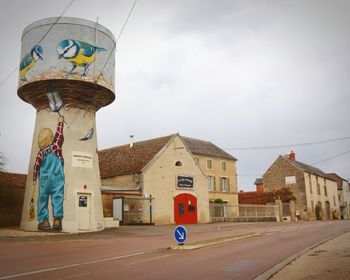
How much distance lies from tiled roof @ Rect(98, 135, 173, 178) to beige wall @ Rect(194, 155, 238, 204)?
1018 cm

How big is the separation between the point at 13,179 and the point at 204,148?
25.9 m

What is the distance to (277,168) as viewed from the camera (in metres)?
60.3

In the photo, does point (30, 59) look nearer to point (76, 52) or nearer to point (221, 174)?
point (76, 52)

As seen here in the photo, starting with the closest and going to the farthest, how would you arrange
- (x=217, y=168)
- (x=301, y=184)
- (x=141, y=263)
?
1. (x=141, y=263)
2. (x=217, y=168)
3. (x=301, y=184)

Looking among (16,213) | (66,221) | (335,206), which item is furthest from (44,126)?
(335,206)

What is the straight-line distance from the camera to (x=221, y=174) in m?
50.8

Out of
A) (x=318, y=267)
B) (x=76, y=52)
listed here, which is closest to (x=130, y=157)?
(x=76, y=52)

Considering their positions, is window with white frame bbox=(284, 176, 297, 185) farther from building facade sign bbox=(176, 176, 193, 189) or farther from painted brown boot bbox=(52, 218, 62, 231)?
painted brown boot bbox=(52, 218, 62, 231)

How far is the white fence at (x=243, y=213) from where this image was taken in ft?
138

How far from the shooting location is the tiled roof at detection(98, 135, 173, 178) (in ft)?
117

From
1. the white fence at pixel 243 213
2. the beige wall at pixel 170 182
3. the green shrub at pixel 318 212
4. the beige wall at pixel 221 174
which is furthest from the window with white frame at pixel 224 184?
the green shrub at pixel 318 212

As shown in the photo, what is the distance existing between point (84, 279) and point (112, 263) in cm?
255

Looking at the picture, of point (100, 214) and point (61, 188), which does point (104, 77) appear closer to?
point (61, 188)

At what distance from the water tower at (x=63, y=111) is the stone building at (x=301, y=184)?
117 ft
